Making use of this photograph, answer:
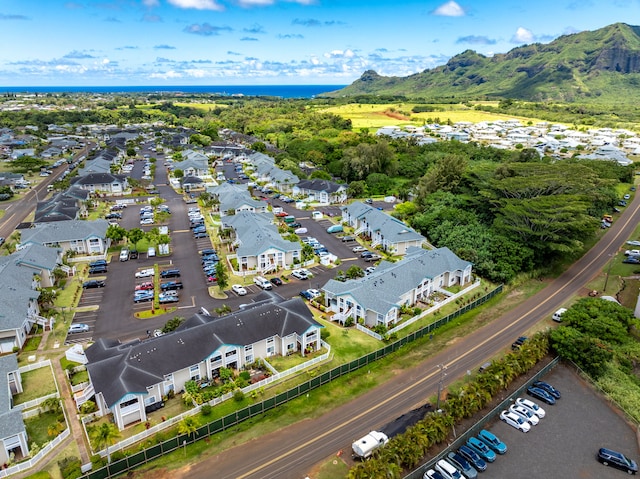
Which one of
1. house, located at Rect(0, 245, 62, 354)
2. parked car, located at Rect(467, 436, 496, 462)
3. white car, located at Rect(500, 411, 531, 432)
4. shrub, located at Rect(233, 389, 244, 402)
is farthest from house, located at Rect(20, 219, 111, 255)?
white car, located at Rect(500, 411, 531, 432)

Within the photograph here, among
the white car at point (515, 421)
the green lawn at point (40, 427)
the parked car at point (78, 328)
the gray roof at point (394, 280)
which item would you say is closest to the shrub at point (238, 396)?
the green lawn at point (40, 427)

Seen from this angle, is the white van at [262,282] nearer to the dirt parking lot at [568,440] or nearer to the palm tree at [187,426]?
the palm tree at [187,426]

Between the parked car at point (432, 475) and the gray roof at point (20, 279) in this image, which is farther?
the gray roof at point (20, 279)

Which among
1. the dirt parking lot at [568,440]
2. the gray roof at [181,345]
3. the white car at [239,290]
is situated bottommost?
the dirt parking lot at [568,440]

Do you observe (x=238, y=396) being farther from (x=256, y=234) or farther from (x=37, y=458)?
(x=256, y=234)

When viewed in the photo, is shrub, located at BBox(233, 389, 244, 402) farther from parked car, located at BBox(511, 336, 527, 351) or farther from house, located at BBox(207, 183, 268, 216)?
house, located at BBox(207, 183, 268, 216)

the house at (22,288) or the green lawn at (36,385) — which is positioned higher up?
A: the house at (22,288)

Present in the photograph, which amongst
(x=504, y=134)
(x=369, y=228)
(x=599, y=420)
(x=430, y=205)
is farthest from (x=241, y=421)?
(x=504, y=134)
